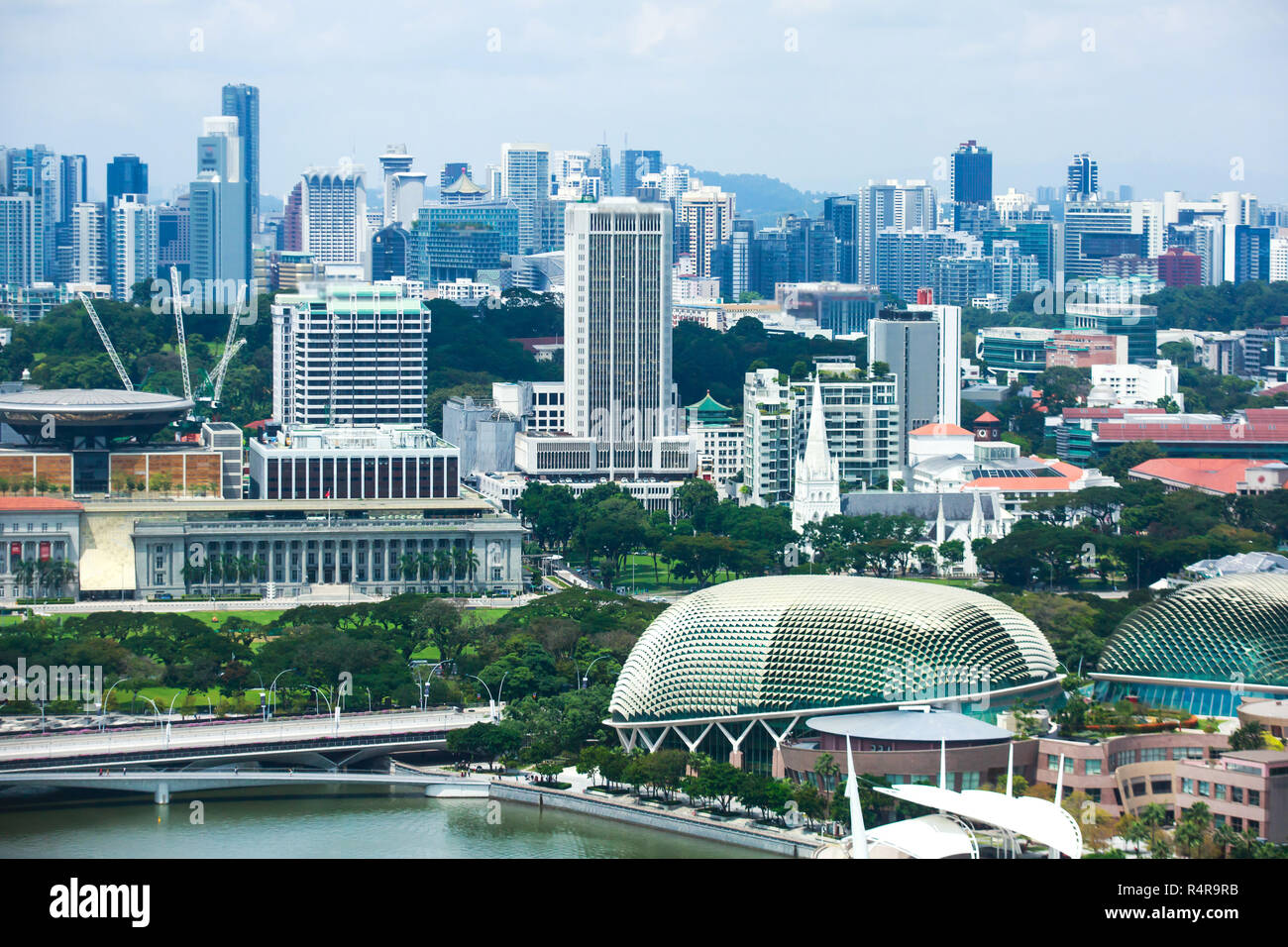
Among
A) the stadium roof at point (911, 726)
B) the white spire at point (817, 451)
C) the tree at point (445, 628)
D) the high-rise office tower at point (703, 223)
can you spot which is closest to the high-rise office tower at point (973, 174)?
the high-rise office tower at point (703, 223)

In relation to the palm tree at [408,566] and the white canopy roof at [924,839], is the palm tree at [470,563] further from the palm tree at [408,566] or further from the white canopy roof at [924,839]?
the white canopy roof at [924,839]

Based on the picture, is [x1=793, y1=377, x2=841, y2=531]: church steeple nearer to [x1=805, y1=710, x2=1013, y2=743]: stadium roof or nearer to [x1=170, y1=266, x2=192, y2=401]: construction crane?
[x1=170, y1=266, x2=192, y2=401]: construction crane

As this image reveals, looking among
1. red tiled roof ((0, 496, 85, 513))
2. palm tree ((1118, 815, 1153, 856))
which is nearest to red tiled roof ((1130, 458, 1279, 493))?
red tiled roof ((0, 496, 85, 513))

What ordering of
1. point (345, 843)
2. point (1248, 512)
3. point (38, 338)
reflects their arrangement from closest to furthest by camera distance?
point (345, 843) < point (1248, 512) < point (38, 338)
